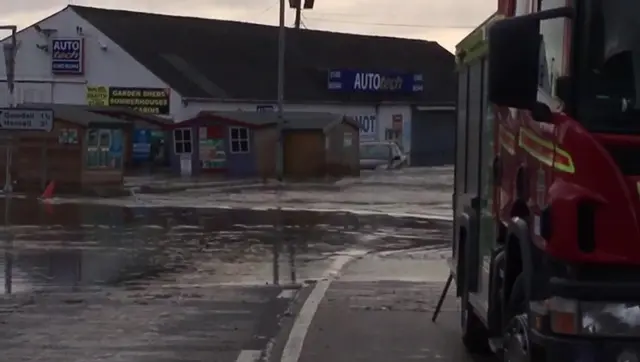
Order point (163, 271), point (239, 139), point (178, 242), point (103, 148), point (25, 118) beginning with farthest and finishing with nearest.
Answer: point (239, 139) < point (103, 148) < point (25, 118) < point (178, 242) < point (163, 271)

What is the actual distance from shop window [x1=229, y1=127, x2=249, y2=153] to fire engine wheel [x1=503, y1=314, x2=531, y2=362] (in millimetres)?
43985

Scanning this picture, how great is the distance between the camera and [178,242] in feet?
71.6

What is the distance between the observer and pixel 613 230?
567 centimetres

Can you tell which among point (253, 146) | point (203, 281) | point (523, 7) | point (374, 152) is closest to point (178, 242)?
point (203, 281)

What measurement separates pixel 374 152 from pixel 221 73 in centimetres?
1283

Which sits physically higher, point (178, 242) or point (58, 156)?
point (58, 156)

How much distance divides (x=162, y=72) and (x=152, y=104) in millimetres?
1718

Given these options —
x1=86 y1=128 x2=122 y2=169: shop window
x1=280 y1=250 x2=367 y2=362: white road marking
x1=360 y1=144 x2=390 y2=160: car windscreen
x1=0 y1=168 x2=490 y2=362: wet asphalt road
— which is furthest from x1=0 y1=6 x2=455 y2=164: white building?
x1=280 y1=250 x2=367 y2=362: white road marking

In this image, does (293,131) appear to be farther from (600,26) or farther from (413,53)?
(600,26)

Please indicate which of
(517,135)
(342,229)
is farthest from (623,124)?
(342,229)

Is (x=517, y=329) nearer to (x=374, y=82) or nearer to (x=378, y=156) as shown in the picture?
(x=378, y=156)

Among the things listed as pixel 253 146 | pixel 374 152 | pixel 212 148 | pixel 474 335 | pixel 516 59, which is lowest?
pixel 474 335

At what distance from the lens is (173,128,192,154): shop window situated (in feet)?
169

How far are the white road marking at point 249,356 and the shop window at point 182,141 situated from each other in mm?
41539
